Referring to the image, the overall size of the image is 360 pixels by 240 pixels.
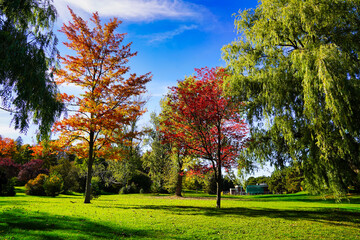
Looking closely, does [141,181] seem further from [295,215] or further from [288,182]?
[295,215]

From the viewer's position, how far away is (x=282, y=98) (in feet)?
36.1

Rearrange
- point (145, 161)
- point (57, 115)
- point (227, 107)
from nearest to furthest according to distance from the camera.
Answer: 1. point (57, 115)
2. point (227, 107)
3. point (145, 161)

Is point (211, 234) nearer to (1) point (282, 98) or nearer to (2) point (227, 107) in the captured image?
(1) point (282, 98)

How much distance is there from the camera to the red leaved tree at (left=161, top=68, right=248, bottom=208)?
46.2ft

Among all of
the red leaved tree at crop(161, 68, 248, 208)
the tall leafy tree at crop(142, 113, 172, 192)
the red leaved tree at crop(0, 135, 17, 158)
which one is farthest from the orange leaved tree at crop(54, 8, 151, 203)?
the red leaved tree at crop(0, 135, 17, 158)

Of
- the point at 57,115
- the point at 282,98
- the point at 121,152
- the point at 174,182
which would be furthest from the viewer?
the point at 174,182

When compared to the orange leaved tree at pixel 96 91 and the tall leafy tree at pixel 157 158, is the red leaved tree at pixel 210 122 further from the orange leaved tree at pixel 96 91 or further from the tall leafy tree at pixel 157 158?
the tall leafy tree at pixel 157 158

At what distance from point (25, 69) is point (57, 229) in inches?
203

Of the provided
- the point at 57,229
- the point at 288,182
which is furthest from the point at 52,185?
the point at 288,182

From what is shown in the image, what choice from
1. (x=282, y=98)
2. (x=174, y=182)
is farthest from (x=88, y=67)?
(x=174, y=182)

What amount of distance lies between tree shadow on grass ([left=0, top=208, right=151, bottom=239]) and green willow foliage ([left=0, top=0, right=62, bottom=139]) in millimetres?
2979

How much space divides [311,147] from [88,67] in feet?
49.2

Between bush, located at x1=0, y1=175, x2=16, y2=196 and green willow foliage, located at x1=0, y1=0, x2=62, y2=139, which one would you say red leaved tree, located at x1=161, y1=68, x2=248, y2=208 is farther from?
bush, located at x1=0, y1=175, x2=16, y2=196

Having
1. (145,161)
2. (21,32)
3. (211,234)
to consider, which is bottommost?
(211,234)
